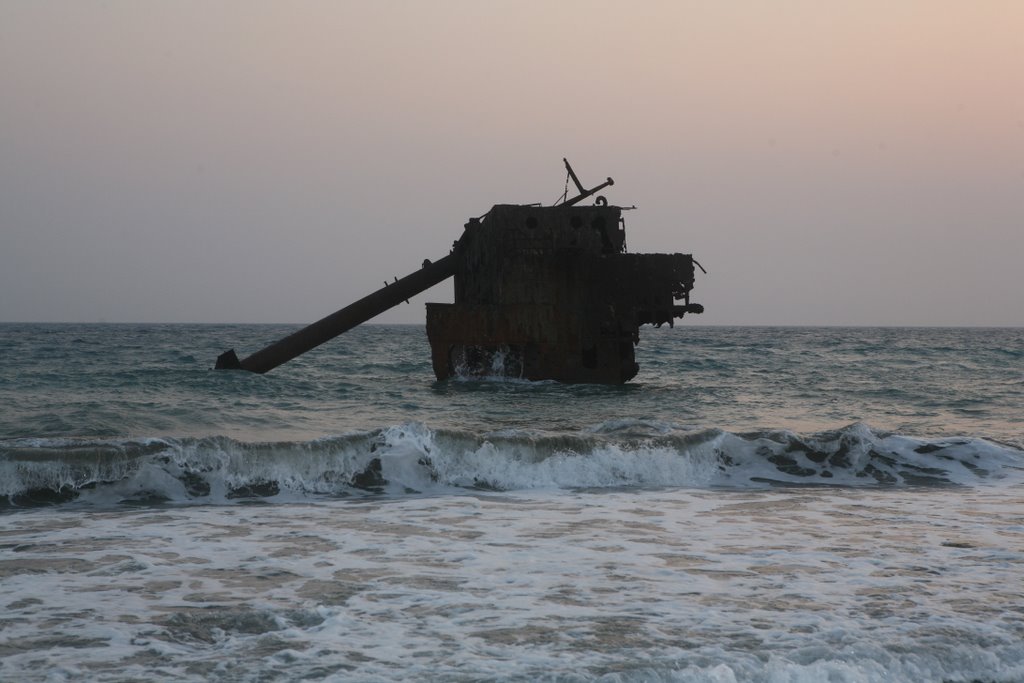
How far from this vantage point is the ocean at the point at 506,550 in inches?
198

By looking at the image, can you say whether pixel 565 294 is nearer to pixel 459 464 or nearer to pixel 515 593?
pixel 459 464

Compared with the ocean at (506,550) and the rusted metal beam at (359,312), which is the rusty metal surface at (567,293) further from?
the ocean at (506,550)

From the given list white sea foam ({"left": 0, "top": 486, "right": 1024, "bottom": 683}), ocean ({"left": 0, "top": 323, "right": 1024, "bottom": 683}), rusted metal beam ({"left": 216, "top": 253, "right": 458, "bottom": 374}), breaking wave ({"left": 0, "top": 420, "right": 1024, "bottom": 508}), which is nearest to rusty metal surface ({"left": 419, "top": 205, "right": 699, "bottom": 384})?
rusted metal beam ({"left": 216, "top": 253, "right": 458, "bottom": 374})

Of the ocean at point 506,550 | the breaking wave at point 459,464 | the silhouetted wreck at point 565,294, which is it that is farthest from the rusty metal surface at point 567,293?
the breaking wave at point 459,464

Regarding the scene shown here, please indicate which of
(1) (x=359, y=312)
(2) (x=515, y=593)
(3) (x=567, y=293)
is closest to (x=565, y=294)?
(3) (x=567, y=293)

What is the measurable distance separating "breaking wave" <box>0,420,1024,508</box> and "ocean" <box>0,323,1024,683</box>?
0.03 metres

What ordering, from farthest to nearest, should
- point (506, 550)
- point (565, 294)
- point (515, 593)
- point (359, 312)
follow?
point (359, 312) → point (565, 294) → point (506, 550) → point (515, 593)

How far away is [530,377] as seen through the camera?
2108cm

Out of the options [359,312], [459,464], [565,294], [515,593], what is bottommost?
[515,593]

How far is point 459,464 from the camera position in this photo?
36.4 ft

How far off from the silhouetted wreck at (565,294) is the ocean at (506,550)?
15.8ft

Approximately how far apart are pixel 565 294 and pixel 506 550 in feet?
45.3

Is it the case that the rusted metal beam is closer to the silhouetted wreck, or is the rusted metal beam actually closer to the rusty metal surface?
the silhouetted wreck

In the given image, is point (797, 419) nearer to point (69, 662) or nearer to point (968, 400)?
point (968, 400)
